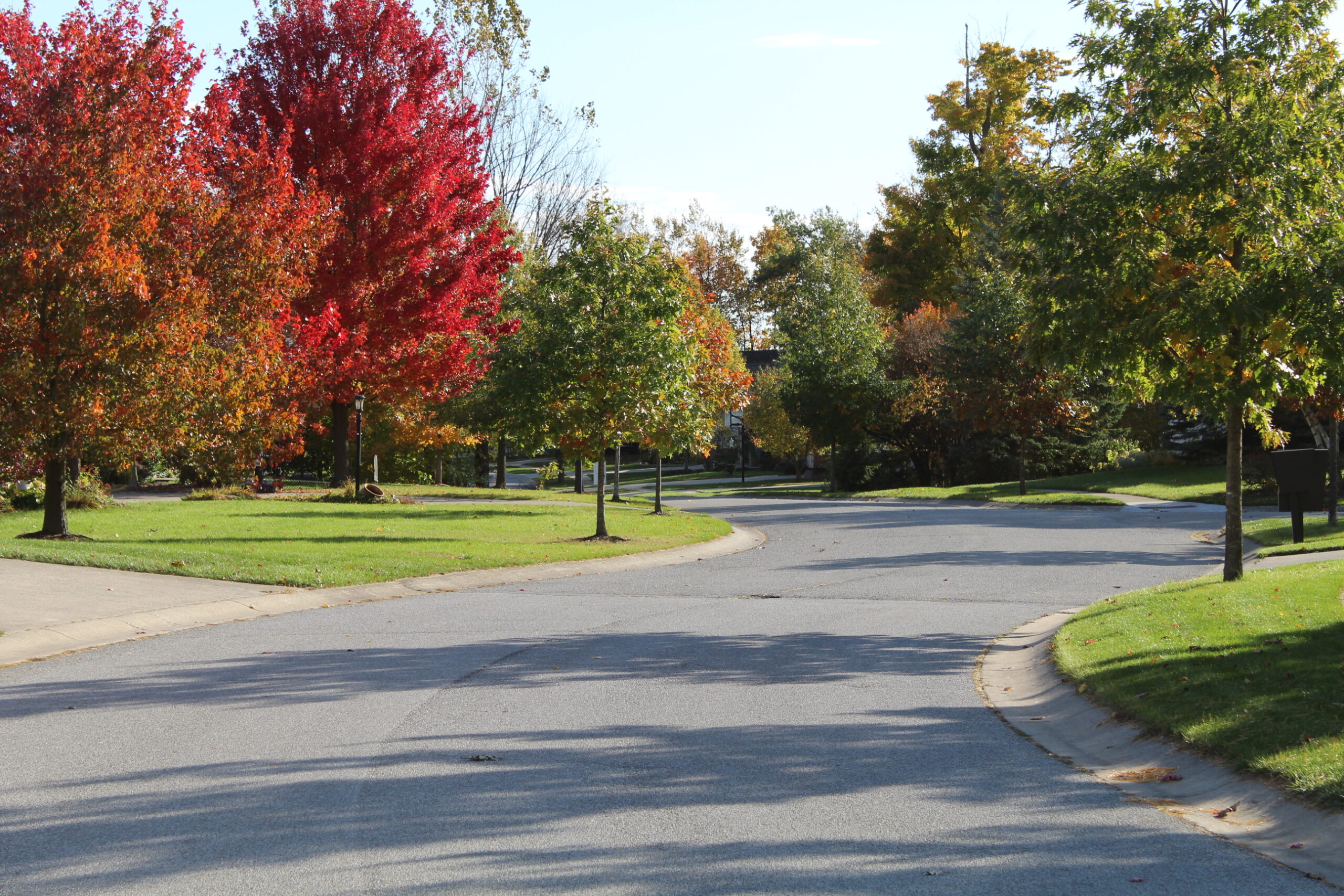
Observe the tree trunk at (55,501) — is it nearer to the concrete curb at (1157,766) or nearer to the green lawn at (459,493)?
the green lawn at (459,493)

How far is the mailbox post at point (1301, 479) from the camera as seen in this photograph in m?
17.4

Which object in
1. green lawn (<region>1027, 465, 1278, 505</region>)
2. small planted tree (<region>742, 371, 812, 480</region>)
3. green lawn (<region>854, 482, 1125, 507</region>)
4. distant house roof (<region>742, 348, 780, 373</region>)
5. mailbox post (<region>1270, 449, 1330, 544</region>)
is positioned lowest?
green lawn (<region>854, 482, 1125, 507</region>)

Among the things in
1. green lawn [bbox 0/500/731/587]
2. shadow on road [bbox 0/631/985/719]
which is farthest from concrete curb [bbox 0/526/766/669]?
shadow on road [bbox 0/631/985/719]

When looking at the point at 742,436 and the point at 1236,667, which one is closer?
the point at 1236,667

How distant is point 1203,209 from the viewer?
37.5 ft

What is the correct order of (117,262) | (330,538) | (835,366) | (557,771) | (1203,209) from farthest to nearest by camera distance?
(835,366)
(330,538)
(117,262)
(1203,209)
(557,771)

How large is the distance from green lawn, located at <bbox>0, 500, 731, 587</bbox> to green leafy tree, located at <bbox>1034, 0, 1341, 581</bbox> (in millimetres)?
9816

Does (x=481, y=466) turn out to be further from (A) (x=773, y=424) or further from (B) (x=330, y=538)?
(B) (x=330, y=538)

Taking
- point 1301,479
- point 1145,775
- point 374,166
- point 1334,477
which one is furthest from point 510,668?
point 374,166

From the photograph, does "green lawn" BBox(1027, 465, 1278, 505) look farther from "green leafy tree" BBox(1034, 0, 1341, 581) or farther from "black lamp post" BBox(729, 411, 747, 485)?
"green leafy tree" BBox(1034, 0, 1341, 581)

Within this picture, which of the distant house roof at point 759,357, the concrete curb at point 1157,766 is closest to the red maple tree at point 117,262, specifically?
the concrete curb at point 1157,766

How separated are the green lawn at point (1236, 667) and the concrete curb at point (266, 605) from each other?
833 cm

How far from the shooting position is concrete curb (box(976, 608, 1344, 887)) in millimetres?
5074

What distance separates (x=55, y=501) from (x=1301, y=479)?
20.5 m
